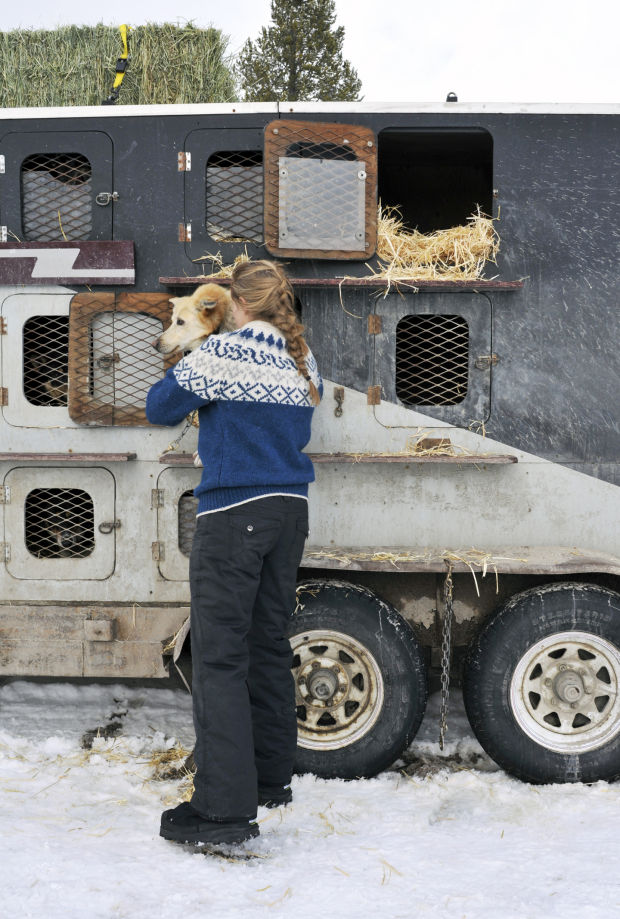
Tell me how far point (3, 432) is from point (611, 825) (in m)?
3.62

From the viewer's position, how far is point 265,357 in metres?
3.29

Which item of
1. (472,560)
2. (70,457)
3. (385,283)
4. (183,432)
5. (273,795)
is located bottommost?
(273,795)

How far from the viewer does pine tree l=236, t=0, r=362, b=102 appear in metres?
22.7

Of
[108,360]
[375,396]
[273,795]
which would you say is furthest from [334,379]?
[273,795]

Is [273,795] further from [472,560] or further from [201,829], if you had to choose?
[472,560]

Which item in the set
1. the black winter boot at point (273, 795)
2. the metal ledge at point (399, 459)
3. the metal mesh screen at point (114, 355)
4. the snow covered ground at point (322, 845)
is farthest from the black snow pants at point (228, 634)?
the metal mesh screen at point (114, 355)

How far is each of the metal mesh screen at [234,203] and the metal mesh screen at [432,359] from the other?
99 cm

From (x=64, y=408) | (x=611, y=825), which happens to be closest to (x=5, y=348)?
(x=64, y=408)

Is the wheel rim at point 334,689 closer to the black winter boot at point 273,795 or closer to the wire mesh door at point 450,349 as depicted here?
the black winter boot at point 273,795

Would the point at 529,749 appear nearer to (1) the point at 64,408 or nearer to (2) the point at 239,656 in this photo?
(2) the point at 239,656

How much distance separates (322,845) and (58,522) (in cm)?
226

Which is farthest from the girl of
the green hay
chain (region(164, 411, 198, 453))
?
the green hay

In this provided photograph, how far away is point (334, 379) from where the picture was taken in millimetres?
4219

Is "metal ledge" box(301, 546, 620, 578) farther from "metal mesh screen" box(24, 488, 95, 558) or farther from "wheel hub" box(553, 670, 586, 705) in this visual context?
"metal mesh screen" box(24, 488, 95, 558)
